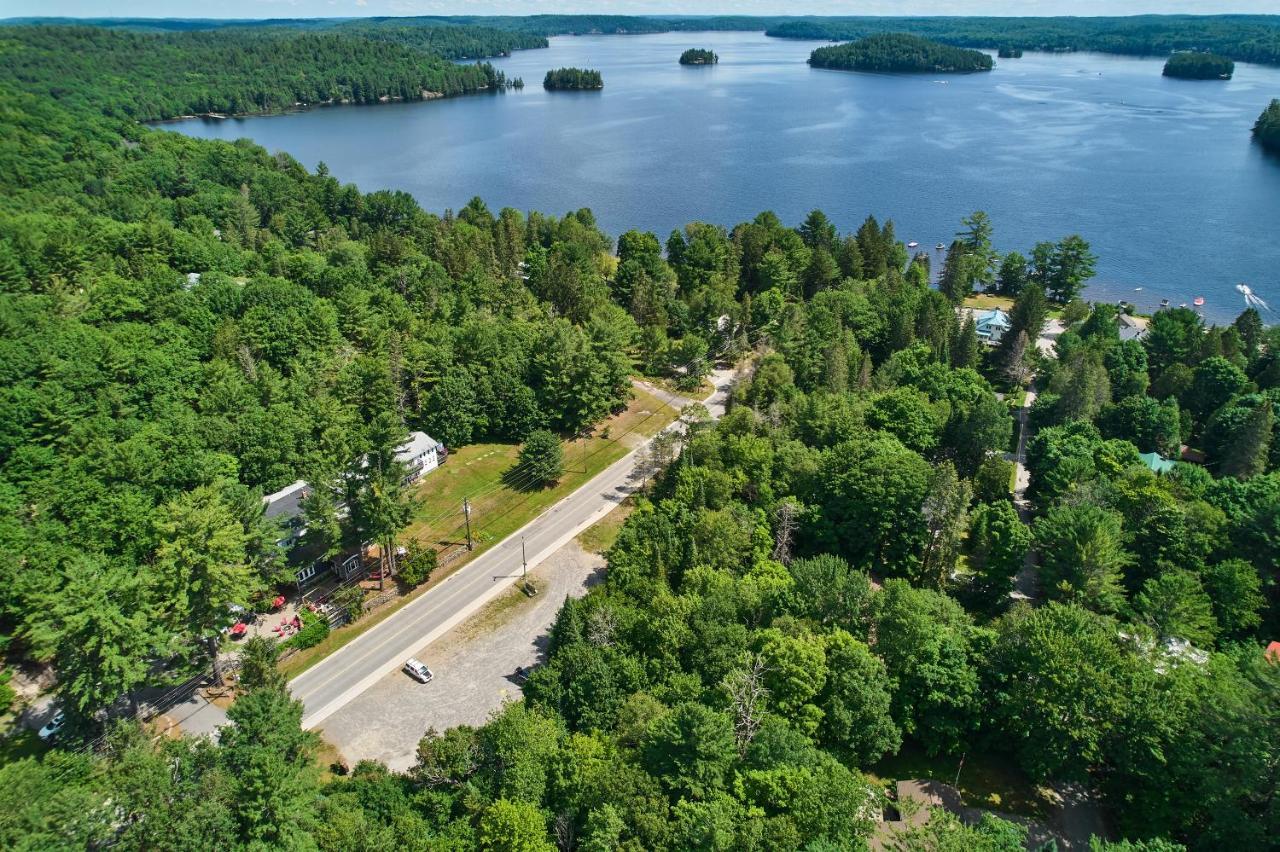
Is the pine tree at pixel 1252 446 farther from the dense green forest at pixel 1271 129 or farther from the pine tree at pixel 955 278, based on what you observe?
the dense green forest at pixel 1271 129

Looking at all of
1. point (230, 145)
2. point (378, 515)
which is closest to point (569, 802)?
point (378, 515)

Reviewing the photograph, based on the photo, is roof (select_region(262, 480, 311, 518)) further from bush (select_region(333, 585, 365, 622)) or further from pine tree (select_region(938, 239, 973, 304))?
pine tree (select_region(938, 239, 973, 304))

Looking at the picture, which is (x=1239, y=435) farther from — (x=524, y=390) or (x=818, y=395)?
(x=524, y=390)

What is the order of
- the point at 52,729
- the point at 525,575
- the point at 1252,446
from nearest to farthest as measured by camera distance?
the point at 52,729, the point at 525,575, the point at 1252,446

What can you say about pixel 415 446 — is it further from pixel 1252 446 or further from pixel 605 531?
pixel 1252 446

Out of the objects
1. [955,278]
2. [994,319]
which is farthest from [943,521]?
[955,278]

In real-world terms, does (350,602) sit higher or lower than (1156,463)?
lower

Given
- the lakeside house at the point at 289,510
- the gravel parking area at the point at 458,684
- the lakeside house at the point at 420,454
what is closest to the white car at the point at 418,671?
the gravel parking area at the point at 458,684

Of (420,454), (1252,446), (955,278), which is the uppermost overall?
(955,278)
